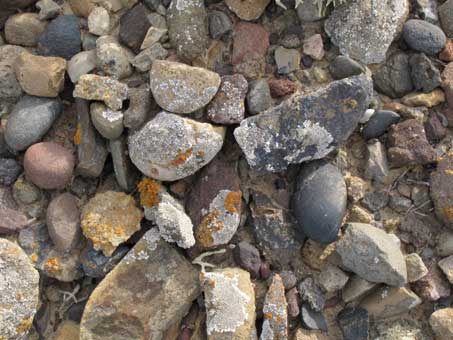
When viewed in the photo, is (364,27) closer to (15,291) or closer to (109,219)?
(109,219)

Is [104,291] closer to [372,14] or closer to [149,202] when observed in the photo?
[149,202]

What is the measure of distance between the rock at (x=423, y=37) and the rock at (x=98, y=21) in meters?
2.53

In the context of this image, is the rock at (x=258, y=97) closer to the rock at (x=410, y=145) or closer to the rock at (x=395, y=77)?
the rock at (x=395, y=77)

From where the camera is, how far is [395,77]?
4.27 meters

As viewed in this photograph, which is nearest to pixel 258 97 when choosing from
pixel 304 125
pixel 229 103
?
pixel 229 103

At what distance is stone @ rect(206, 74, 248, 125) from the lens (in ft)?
13.2

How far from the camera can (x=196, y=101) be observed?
13.1ft

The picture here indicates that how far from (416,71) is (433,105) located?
325mm

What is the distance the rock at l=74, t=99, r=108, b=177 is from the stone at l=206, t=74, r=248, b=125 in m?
0.96

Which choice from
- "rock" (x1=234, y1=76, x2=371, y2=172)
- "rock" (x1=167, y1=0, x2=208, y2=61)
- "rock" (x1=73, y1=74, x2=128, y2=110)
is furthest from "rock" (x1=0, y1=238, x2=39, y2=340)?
"rock" (x1=167, y1=0, x2=208, y2=61)

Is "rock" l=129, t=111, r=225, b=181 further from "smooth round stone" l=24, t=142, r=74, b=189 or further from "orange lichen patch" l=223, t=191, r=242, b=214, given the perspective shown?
"smooth round stone" l=24, t=142, r=74, b=189

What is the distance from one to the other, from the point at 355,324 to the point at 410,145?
5.00ft

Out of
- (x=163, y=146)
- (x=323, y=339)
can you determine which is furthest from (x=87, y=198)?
(x=323, y=339)

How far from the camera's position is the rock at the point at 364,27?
419cm
